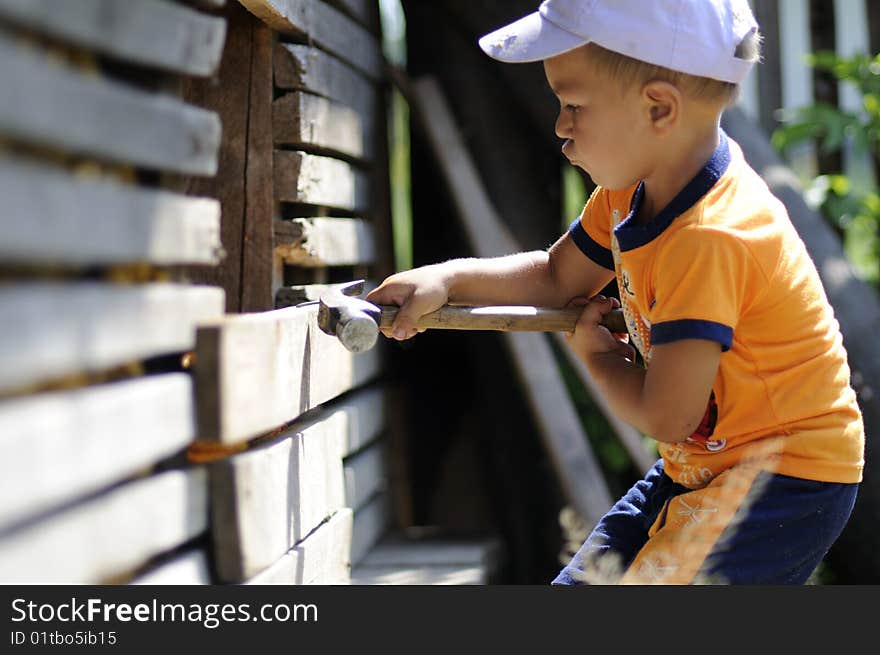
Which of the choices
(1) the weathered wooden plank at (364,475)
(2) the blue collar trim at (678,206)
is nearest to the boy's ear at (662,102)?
(2) the blue collar trim at (678,206)

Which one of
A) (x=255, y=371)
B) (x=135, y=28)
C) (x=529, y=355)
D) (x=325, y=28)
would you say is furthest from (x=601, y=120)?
(x=529, y=355)

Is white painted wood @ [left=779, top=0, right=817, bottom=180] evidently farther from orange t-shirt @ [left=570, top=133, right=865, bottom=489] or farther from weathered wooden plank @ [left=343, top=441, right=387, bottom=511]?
orange t-shirt @ [left=570, top=133, right=865, bottom=489]

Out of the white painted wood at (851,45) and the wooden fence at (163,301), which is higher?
the white painted wood at (851,45)

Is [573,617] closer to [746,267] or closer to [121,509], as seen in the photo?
[746,267]

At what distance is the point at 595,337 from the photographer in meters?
2.60

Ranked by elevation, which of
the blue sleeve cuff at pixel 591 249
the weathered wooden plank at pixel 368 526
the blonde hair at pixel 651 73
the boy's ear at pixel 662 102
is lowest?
the weathered wooden plank at pixel 368 526

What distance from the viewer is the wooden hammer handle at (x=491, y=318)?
253 cm

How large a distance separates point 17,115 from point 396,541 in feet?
10.5

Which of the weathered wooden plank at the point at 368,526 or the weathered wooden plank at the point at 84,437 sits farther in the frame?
the weathered wooden plank at the point at 368,526

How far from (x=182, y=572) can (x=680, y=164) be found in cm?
130

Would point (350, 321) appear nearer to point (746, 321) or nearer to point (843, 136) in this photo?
point (746, 321)

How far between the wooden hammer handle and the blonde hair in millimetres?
548

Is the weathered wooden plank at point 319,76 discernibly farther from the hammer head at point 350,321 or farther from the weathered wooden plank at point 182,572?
the weathered wooden plank at point 182,572

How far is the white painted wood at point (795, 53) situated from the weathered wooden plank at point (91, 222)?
4.31 metres
